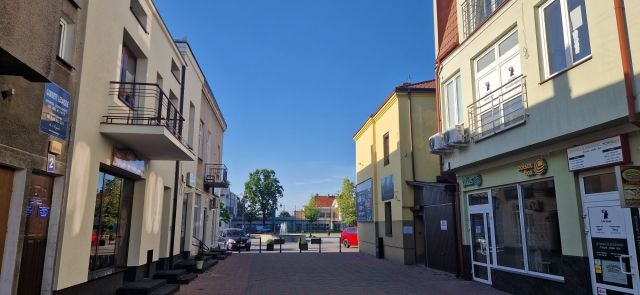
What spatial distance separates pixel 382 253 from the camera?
840 inches

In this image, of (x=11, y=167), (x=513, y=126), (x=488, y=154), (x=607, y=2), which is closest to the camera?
(x=11, y=167)

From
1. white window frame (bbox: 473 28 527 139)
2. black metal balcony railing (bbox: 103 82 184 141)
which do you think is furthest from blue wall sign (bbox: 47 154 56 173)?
white window frame (bbox: 473 28 527 139)

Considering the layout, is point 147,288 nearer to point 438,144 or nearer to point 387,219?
point 438,144

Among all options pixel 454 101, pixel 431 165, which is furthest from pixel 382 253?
pixel 454 101

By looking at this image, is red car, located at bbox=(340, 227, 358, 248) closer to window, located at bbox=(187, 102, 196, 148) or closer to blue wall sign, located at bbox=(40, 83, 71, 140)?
window, located at bbox=(187, 102, 196, 148)

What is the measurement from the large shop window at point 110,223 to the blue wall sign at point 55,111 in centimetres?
210

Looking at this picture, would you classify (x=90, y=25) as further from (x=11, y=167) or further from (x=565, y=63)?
(x=565, y=63)

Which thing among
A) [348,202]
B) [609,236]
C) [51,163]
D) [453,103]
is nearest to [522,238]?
[609,236]

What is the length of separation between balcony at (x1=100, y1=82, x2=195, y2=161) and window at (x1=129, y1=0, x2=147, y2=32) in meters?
1.55

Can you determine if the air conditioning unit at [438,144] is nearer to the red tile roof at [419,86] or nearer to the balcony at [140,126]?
the red tile roof at [419,86]

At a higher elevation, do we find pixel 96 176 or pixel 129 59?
pixel 129 59

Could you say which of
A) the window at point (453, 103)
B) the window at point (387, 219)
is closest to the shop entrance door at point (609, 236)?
the window at point (453, 103)

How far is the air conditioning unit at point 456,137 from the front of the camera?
488 inches

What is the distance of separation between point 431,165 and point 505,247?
7.69 m
